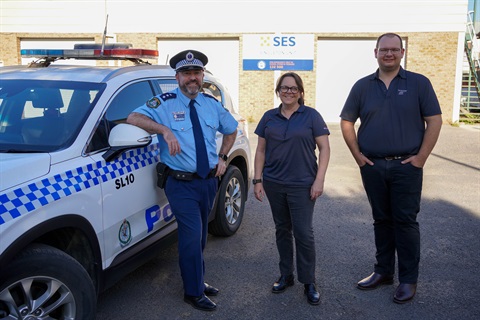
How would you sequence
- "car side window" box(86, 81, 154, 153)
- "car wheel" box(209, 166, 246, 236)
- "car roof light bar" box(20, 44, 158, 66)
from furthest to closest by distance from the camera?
"car wheel" box(209, 166, 246, 236) → "car roof light bar" box(20, 44, 158, 66) → "car side window" box(86, 81, 154, 153)

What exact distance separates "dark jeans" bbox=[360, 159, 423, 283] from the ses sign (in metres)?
14.3

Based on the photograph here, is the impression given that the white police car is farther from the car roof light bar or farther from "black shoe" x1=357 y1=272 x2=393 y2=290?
"black shoe" x1=357 y1=272 x2=393 y2=290

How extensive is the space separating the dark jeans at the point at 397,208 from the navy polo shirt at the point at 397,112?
5.3 inches

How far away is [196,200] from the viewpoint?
3.58m

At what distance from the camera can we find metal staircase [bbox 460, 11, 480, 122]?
58.5 feet

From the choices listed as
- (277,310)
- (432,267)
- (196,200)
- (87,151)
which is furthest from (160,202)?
(432,267)

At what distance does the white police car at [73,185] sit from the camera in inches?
99.5

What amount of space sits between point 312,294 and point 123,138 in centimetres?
179

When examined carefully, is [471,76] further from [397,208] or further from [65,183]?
[65,183]

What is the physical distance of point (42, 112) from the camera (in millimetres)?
3412

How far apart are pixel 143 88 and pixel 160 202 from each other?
90cm
